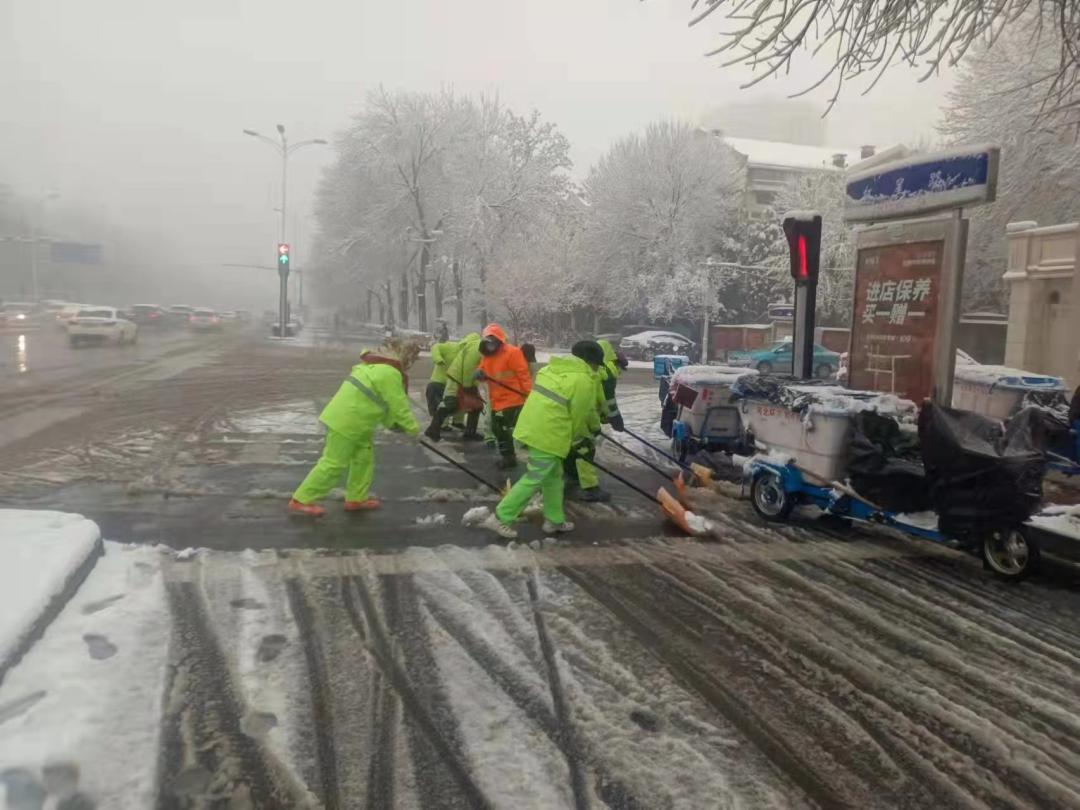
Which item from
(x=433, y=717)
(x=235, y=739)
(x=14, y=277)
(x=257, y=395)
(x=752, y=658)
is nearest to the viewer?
(x=235, y=739)

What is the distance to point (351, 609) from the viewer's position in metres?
4.72

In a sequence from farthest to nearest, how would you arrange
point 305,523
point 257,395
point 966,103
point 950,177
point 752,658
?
1. point 966,103
2. point 257,395
3. point 950,177
4. point 305,523
5. point 752,658

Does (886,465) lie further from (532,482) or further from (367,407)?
(367,407)

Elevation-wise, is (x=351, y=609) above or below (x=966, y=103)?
below

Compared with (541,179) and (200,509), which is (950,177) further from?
(541,179)

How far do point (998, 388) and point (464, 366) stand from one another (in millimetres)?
6671

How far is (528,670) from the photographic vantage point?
13.0ft

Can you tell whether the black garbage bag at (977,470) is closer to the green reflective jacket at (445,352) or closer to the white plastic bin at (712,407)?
the white plastic bin at (712,407)

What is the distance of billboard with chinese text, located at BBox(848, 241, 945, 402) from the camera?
7867mm

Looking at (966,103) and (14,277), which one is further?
(14,277)

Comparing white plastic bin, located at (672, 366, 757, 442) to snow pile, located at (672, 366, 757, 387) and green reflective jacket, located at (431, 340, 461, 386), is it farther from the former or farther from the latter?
green reflective jacket, located at (431, 340, 461, 386)

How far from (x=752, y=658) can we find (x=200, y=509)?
486 centimetres

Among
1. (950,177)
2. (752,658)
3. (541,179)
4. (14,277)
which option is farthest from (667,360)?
(14,277)

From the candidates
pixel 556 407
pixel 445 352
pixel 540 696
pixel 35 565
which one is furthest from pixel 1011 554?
pixel 445 352
